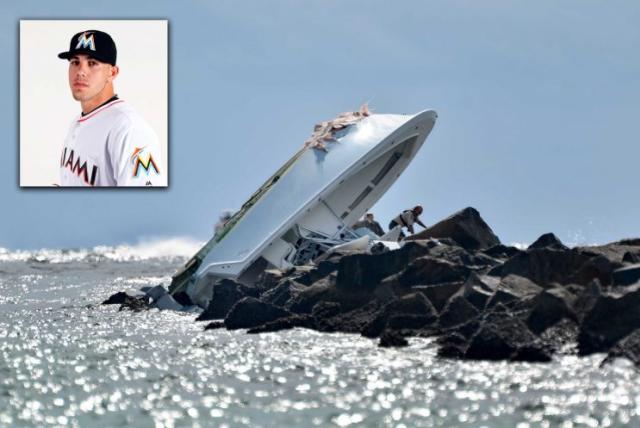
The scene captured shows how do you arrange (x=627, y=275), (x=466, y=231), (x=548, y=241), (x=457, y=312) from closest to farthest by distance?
(x=627, y=275) → (x=457, y=312) → (x=548, y=241) → (x=466, y=231)

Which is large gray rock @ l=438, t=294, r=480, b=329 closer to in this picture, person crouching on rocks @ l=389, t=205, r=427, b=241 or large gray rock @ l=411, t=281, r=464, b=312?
large gray rock @ l=411, t=281, r=464, b=312

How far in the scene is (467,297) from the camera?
24688 millimetres

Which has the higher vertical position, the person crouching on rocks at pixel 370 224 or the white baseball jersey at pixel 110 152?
the white baseball jersey at pixel 110 152

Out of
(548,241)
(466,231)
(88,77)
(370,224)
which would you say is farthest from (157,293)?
(548,241)

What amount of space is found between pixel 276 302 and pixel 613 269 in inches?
382

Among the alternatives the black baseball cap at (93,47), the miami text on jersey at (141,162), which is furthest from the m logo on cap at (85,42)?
the miami text on jersey at (141,162)

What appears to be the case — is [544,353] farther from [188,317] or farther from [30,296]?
[30,296]

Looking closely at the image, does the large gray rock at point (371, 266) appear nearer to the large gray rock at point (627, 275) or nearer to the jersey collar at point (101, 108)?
the jersey collar at point (101, 108)

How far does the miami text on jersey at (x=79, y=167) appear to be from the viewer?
28.6 m

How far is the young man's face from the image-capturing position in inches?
1139

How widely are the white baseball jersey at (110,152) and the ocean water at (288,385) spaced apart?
371cm

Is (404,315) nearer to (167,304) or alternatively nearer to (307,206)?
(307,206)

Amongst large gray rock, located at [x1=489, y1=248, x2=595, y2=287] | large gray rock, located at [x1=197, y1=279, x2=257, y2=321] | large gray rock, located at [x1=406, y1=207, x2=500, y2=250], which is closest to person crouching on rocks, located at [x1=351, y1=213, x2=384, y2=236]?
large gray rock, located at [x1=406, y1=207, x2=500, y2=250]

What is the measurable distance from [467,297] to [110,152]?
9.05m
